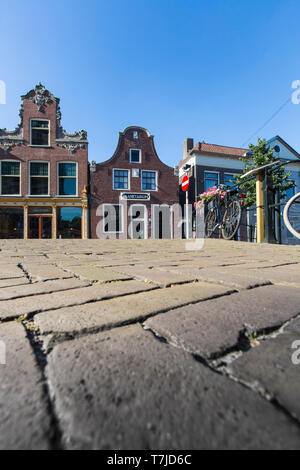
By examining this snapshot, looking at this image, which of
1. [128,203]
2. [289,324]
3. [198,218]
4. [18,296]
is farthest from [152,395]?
[128,203]

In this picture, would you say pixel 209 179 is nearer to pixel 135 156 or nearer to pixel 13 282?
pixel 135 156

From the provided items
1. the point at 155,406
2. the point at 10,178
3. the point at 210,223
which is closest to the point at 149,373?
the point at 155,406

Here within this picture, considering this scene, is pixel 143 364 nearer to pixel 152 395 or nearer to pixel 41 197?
pixel 152 395

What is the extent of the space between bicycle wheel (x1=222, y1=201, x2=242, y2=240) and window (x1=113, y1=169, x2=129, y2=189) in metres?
10.9

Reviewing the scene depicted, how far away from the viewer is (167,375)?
53cm

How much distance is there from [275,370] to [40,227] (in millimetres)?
15206

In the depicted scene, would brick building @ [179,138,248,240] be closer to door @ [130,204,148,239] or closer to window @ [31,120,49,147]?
door @ [130,204,148,239]

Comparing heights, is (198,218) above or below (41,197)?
below

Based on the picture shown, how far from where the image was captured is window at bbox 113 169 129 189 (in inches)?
601

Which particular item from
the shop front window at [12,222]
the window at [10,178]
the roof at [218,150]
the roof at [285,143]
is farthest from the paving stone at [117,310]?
the roof at [285,143]

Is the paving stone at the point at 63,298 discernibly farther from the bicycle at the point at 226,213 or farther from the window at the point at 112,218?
the window at the point at 112,218

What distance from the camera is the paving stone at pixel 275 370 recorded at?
0.47m

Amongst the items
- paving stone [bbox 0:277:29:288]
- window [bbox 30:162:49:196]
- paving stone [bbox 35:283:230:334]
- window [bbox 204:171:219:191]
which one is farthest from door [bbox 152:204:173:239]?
paving stone [bbox 35:283:230:334]

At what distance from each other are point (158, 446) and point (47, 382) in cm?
27
